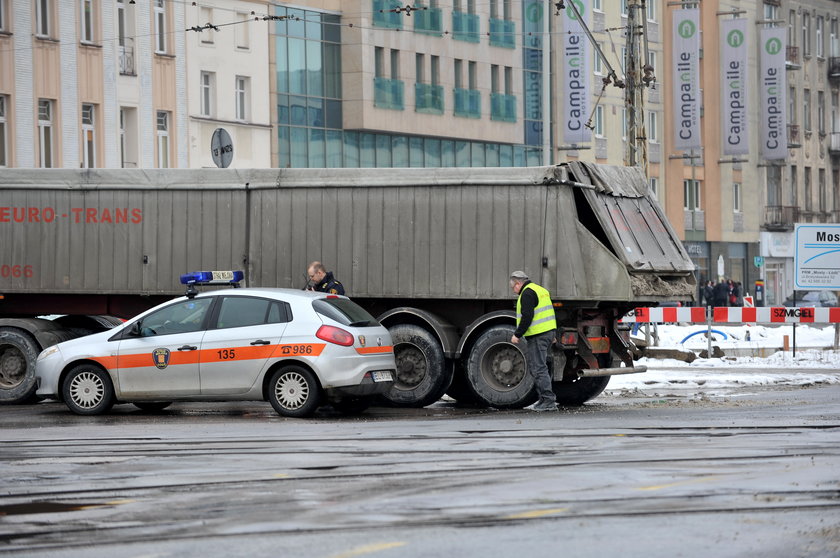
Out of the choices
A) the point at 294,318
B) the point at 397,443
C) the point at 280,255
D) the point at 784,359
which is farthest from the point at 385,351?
the point at 784,359

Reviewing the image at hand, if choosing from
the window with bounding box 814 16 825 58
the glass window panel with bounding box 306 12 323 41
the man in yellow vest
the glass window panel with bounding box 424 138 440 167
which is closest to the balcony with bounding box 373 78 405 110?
the glass window panel with bounding box 424 138 440 167

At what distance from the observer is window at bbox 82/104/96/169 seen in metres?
48.9

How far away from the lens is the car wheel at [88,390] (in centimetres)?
1886

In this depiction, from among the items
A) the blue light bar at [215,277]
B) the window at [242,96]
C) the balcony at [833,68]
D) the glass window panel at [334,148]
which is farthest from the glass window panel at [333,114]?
the blue light bar at [215,277]

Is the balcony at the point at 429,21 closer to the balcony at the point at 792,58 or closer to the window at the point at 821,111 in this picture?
the balcony at the point at 792,58

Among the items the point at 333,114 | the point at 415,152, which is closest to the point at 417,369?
the point at 333,114

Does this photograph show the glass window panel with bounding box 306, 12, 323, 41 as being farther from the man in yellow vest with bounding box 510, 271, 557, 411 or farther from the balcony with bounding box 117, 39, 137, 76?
the man in yellow vest with bounding box 510, 271, 557, 411

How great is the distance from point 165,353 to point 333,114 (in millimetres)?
41585

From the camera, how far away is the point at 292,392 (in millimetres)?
18250

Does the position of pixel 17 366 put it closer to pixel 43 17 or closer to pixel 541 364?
pixel 541 364

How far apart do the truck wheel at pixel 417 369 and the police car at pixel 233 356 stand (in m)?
1.14

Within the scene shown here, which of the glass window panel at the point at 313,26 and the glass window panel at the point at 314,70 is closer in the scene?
the glass window panel at the point at 313,26

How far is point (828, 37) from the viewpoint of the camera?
88.5 m

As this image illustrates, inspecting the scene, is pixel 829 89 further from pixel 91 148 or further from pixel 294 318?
pixel 294 318
